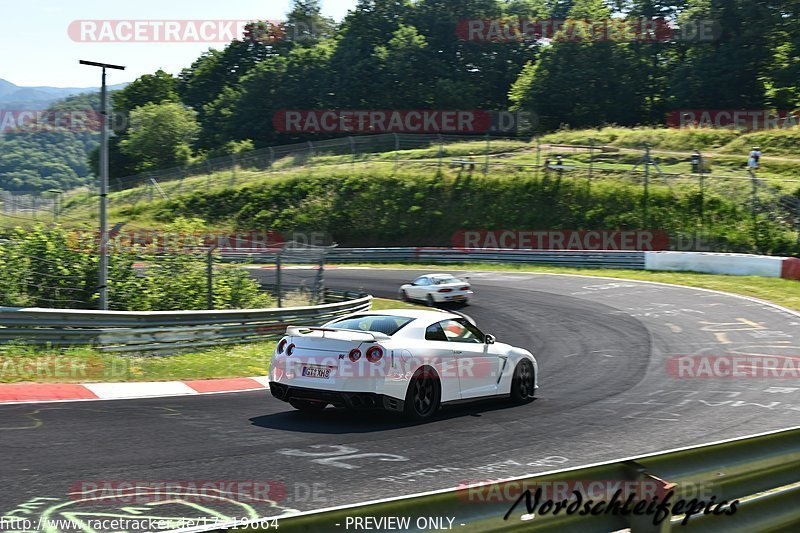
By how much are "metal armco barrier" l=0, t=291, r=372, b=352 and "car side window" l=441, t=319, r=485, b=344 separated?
616 cm

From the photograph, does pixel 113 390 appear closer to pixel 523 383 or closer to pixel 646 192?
pixel 523 383

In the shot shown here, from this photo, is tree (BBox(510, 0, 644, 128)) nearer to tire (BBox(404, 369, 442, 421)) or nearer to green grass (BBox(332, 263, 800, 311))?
green grass (BBox(332, 263, 800, 311))

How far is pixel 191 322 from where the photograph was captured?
15414 mm

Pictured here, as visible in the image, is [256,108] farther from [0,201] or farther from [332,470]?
[332,470]

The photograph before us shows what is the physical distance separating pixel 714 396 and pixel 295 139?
258ft

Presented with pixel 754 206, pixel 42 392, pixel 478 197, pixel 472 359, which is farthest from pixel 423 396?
pixel 478 197

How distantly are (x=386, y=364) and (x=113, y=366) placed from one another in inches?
237

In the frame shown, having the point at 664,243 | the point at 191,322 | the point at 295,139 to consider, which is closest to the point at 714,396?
the point at 191,322

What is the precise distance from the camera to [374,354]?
371 inches

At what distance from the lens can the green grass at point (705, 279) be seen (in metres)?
26.7

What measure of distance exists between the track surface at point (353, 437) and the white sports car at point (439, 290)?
10.6 meters

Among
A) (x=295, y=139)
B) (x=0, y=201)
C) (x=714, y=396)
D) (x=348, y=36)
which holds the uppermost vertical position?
(x=348, y=36)

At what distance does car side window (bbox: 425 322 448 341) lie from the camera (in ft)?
33.7

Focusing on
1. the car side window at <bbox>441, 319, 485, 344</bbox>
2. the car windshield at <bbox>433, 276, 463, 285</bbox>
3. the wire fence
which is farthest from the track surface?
the wire fence
